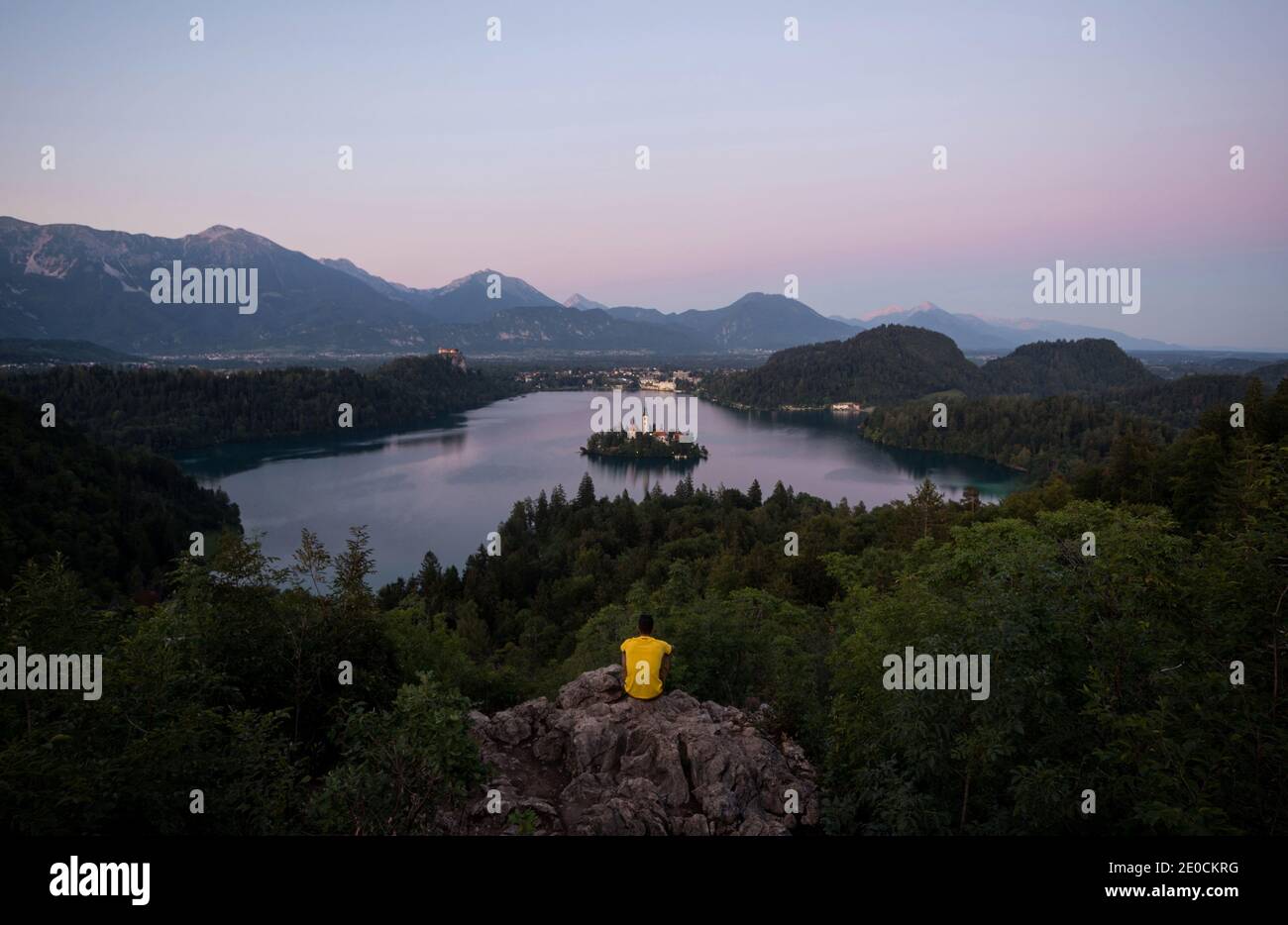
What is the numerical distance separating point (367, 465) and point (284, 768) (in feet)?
293

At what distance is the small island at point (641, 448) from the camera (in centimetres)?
9912

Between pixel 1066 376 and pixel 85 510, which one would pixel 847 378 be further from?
pixel 85 510

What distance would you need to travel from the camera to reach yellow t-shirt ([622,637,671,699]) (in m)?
7.75

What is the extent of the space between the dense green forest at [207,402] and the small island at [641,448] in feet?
168

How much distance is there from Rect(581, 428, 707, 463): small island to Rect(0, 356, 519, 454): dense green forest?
Result: 2014 inches

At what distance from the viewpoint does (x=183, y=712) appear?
4695 millimetres

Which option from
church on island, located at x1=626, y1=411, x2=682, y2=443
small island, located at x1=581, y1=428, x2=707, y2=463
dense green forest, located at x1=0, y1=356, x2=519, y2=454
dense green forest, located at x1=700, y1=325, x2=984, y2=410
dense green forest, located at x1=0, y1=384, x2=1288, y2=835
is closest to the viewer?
dense green forest, located at x1=0, y1=384, x2=1288, y2=835

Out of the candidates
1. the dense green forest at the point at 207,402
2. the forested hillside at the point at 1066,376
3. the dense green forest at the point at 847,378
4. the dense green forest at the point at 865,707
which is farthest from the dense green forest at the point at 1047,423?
the dense green forest at the point at 207,402

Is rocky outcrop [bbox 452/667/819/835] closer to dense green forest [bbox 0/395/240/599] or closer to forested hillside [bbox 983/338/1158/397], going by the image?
dense green forest [bbox 0/395/240/599]

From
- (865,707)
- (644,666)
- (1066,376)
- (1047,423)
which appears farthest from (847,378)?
(865,707)

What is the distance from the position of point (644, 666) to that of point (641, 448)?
93.9 metres

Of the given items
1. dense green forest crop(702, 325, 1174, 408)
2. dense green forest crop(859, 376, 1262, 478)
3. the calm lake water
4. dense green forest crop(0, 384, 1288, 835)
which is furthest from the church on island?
dense green forest crop(0, 384, 1288, 835)

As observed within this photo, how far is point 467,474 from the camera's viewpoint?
8206 cm
